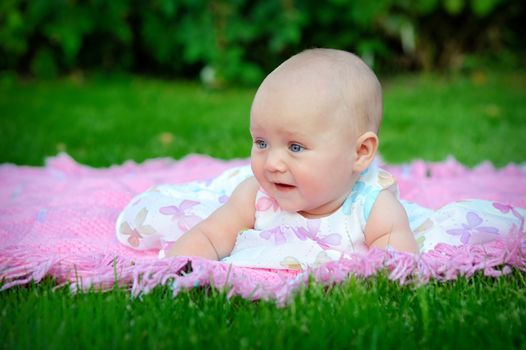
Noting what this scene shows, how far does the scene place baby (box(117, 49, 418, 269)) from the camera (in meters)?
1.91

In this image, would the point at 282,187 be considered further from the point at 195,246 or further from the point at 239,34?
the point at 239,34

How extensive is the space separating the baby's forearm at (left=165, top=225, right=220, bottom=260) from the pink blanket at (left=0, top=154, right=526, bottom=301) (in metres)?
0.11

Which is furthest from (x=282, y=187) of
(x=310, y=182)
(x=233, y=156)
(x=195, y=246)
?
(x=233, y=156)

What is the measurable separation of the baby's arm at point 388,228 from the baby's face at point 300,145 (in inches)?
5.7

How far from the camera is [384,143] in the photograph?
13.8ft

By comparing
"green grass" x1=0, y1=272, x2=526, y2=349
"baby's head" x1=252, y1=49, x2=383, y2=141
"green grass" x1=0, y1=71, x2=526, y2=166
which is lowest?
"green grass" x1=0, y1=272, x2=526, y2=349

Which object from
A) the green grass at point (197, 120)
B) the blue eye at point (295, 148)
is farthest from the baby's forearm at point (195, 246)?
the green grass at point (197, 120)

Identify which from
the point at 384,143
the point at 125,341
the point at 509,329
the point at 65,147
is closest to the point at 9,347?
the point at 125,341

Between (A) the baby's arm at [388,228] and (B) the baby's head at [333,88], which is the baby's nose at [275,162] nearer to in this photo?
(B) the baby's head at [333,88]

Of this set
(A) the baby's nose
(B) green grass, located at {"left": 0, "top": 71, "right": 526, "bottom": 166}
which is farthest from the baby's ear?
(B) green grass, located at {"left": 0, "top": 71, "right": 526, "bottom": 166}

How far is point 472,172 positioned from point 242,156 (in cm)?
126

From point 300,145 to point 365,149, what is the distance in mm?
221

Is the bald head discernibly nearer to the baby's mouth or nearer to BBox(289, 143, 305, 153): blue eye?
BBox(289, 143, 305, 153): blue eye

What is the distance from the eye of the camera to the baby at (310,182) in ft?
6.26
